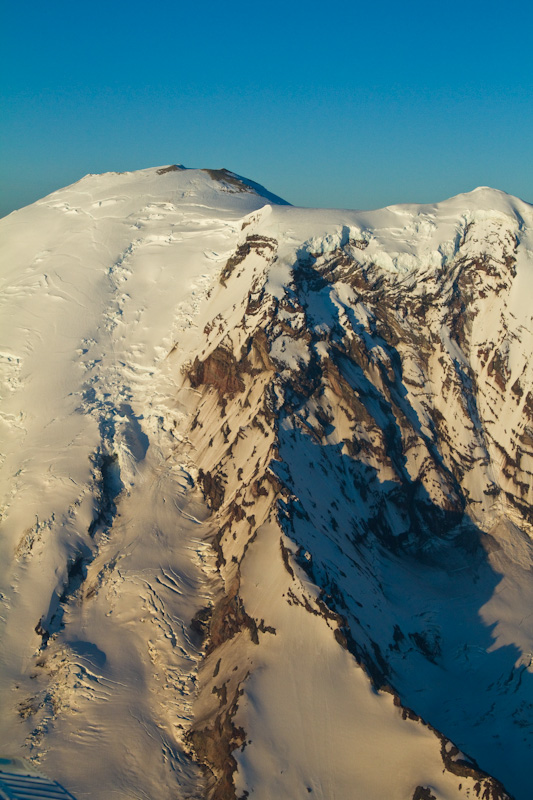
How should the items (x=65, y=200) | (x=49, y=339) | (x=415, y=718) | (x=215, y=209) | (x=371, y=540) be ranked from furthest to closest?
1. (x=65, y=200)
2. (x=215, y=209)
3. (x=49, y=339)
4. (x=371, y=540)
5. (x=415, y=718)

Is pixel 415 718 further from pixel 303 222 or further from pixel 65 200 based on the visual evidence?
pixel 65 200

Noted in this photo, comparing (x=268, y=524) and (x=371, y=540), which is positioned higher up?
(x=268, y=524)

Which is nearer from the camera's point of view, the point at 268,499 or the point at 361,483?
the point at 268,499

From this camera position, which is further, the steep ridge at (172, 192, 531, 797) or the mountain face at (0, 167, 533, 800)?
the steep ridge at (172, 192, 531, 797)

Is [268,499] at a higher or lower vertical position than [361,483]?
higher

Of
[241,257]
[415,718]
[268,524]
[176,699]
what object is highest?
[241,257]

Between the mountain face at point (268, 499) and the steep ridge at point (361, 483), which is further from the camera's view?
the steep ridge at point (361, 483)

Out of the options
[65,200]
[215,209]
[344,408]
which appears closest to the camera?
[344,408]

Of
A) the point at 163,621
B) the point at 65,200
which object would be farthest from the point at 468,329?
the point at 65,200
